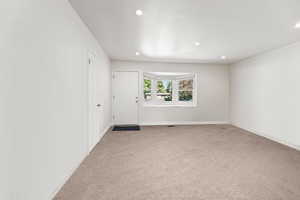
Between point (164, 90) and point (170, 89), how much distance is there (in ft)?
0.82

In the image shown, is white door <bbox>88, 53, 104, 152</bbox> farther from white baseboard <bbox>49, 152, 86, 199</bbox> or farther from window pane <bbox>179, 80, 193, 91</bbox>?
window pane <bbox>179, 80, 193, 91</bbox>

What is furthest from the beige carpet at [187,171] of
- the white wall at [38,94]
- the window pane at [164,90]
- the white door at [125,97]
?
the window pane at [164,90]

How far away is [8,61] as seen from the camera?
3.62 ft

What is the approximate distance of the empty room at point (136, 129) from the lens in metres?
1.28

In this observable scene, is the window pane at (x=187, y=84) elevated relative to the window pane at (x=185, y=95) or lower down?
elevated

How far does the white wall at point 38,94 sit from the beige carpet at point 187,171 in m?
0.49

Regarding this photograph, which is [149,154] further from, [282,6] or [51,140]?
[282,6]

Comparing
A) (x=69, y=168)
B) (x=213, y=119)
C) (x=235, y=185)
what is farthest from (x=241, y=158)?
(x=213, y=119)

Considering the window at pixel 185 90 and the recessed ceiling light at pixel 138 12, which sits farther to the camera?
the window at pixel 185 90

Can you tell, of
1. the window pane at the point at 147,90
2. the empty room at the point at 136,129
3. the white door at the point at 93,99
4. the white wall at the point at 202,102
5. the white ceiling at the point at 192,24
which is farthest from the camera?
the window pane at the point at 147,90

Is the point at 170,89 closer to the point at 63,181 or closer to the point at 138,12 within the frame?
the point at 138,12

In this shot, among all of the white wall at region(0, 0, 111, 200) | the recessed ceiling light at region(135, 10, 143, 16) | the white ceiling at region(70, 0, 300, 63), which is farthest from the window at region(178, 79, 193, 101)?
the white wall at region(0, 0, 111, 200)

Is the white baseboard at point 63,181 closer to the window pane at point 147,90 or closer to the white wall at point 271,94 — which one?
the window pane at point 147,90

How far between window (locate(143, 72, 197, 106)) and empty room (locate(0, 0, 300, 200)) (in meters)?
1.64
